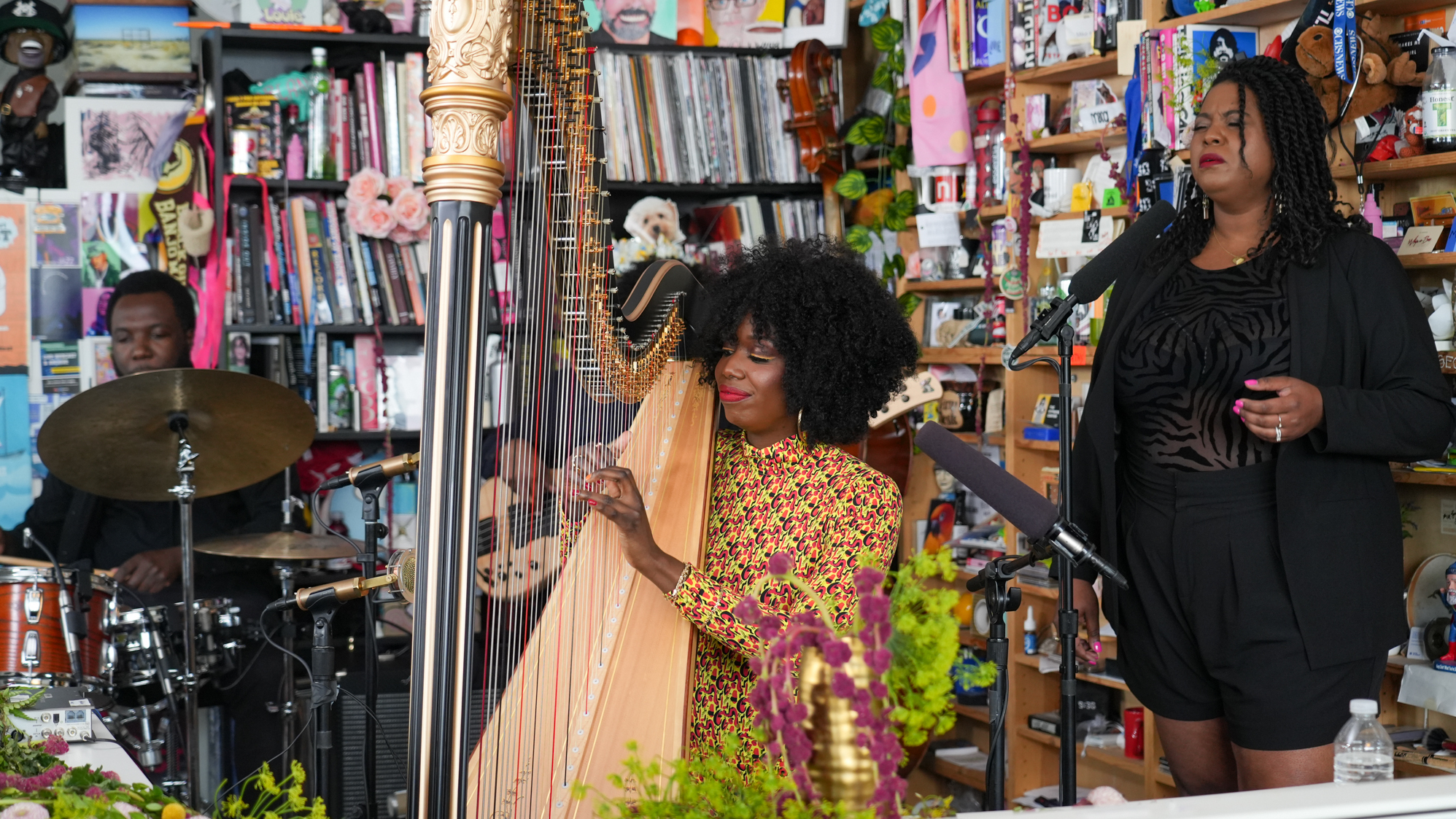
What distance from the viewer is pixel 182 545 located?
3053 millimetres

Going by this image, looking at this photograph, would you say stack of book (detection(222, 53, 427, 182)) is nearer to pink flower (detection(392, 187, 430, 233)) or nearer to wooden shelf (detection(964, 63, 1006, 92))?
pink flower (detection(392, 187, 430, 233))

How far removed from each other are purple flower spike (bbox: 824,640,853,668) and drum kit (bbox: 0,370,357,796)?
2347 mm

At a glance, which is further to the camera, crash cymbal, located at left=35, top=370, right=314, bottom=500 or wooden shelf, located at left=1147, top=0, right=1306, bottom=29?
crash cymbal, located at left=35, top=370, right=314, bottom=500

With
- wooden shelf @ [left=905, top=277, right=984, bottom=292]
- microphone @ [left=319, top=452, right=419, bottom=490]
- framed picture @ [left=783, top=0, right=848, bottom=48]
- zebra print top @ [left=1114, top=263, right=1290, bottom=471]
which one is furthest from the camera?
framed picture @ [left=783, top=0, right=848, bottom=48]

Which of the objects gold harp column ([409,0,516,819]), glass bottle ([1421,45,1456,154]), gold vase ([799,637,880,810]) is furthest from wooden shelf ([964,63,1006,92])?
gold vase ([799,637,880,810])

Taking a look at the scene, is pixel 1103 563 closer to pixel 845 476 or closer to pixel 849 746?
pixel 845 476

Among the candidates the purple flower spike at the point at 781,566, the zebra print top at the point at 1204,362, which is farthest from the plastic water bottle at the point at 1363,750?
the purple flower spike at the point at 781,566

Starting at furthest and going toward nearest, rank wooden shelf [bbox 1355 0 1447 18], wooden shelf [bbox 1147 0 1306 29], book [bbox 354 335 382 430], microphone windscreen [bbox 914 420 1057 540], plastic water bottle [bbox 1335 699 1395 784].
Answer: book [bbox 354 335 382 430], wooden shelf [bbox 1147 0 1306 29], wooden shelf [bbox 1355 0 1447 18], microphone windscreen [bbox 914 420 1057 540], plastic water bottle [bbox 1335 699 1395 784]

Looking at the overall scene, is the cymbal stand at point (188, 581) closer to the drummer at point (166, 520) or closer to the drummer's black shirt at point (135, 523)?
the drummer at point (166, 520)

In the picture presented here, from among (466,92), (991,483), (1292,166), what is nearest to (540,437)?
(991,483)

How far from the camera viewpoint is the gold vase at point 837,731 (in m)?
0.92

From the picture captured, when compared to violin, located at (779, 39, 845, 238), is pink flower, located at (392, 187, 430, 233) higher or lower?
lower

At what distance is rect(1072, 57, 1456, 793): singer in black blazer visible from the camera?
1902 millimetres

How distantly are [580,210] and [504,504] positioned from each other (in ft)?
2.88
